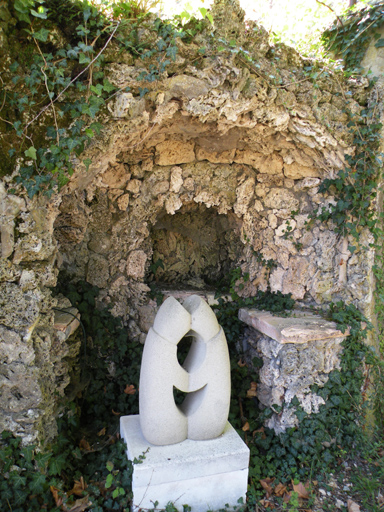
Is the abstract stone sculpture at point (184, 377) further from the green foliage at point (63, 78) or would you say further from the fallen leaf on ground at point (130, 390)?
the green foliage at point (63, 78)

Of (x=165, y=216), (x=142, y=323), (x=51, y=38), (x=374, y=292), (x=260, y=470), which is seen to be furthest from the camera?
(x=165, y=216)

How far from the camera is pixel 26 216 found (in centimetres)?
227

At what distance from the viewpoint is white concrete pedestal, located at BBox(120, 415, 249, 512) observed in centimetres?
233

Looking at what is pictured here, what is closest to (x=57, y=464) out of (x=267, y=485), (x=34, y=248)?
(x=34, y=248)

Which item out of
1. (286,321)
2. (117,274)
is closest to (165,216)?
(117,274)

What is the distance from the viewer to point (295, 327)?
3.15 m

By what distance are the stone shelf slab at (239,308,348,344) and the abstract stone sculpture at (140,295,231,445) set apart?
76cm

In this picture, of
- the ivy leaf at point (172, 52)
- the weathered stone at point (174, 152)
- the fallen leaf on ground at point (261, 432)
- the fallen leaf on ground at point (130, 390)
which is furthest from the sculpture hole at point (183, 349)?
the ivy leaf at point (172, 52)

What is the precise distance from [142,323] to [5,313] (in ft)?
5.41

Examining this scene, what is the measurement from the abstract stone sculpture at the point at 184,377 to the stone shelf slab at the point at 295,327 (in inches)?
29.9

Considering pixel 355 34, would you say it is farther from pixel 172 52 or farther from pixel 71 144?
pixel 71 144

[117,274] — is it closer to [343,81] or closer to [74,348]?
[74,348]

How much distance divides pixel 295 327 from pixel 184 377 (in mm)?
1177

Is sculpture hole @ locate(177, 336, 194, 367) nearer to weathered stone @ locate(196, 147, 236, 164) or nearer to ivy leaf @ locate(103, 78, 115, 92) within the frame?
weathered stone @ locate(196, 147, 236, 164)
